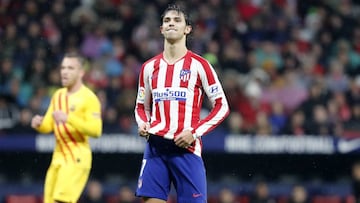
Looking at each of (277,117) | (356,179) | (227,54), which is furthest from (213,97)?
(227,54)

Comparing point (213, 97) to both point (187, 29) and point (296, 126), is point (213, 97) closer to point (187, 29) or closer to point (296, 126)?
point (187, 29)

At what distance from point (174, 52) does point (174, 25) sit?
0.81 ft

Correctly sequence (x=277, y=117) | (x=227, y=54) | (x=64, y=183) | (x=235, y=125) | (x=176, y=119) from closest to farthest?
(x=176, y=119), (x=64, y=183), (x=235, y=125), (x=277, y=117), (x=227, y=54)

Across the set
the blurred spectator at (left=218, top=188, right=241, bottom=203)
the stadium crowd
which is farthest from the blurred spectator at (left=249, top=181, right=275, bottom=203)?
the stadium crowd

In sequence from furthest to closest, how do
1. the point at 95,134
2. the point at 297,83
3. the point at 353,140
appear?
the point at 297,83
the point at 353,140
the point at 95,134

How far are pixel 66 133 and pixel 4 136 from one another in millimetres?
4709

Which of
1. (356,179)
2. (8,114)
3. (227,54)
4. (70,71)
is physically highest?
(227,54)

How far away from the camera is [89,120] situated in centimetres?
985

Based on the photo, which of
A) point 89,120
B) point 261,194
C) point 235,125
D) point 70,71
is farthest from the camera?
point 235,125

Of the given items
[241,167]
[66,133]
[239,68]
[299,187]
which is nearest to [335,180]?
[299,187]

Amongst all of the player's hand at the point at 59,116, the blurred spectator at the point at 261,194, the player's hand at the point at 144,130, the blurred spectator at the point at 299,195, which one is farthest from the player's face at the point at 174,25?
the blurred spectator at the point at 299,195

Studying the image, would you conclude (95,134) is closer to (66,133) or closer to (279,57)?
(66,133)

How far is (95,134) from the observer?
9.86 meters

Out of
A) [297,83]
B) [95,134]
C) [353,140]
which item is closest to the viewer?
[95,134]
